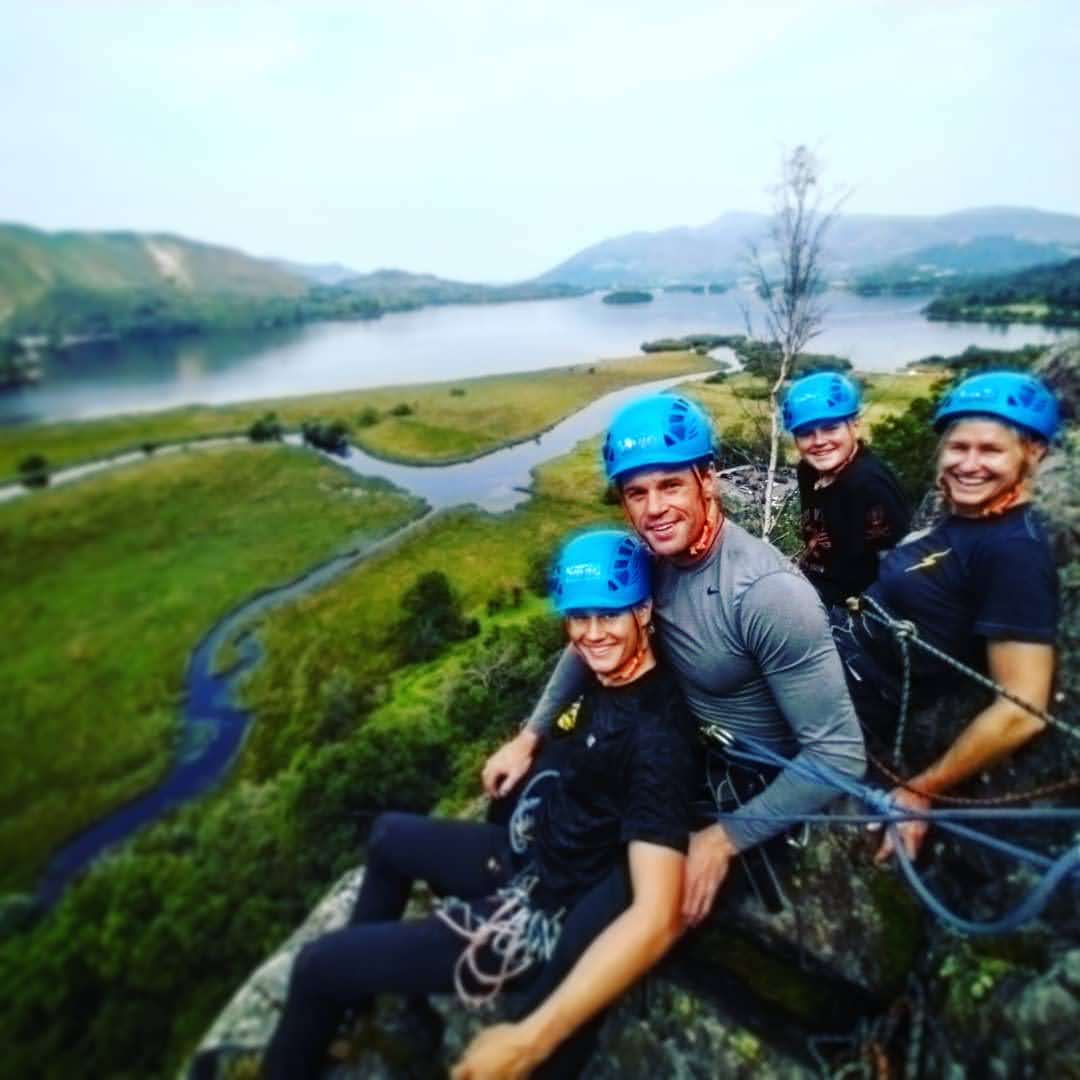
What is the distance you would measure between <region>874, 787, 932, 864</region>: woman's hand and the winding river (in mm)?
12094

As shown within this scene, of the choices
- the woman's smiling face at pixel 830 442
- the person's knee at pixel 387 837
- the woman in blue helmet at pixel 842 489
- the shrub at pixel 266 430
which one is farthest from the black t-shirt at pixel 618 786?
the shrub at pixel 266 430

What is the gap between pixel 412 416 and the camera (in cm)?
3070

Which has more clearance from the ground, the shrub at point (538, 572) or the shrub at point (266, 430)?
the shrub at point (538, 572)

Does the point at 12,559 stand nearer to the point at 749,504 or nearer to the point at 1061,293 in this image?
the point at 749,504

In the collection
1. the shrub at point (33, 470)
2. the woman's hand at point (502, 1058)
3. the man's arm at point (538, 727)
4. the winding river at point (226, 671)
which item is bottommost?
the winding river at point (226, 671)

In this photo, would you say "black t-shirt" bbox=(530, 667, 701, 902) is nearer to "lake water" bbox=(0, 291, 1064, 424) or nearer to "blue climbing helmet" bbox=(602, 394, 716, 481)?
"blue climbing helmet" bbox=(602, 394, 716, 481)

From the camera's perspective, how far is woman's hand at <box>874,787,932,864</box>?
10.6ft

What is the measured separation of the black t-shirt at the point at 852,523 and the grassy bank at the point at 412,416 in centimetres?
524

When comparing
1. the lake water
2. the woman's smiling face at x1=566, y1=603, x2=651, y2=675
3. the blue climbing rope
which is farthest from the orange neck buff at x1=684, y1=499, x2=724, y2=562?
the lake water

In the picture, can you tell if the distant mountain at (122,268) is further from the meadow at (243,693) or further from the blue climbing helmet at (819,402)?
the blue climbing helmet at (819,402)

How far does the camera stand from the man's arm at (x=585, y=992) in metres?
2.57

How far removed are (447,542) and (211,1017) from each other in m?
17.9

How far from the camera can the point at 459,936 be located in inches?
128

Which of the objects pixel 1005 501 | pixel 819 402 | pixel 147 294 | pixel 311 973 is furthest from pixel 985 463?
pixel 147 294
